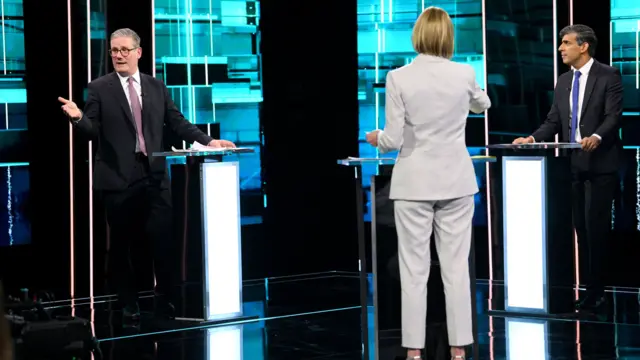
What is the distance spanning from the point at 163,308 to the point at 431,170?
8.60 feet

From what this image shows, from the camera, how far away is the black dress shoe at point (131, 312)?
5.38m

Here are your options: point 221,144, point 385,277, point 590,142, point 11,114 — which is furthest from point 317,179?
point 385,277

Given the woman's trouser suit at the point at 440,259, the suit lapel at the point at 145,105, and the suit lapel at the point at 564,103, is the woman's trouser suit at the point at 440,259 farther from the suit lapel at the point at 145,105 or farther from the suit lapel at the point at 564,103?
the suit lapel at the point at 145,105

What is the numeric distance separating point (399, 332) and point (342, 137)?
11.1 feet

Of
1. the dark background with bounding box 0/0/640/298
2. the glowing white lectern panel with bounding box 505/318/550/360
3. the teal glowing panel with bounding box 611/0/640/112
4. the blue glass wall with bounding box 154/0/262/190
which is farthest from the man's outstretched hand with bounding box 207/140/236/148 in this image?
the teal glowing panel with bounding box 611/0/640/112

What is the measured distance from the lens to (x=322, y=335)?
4895mm

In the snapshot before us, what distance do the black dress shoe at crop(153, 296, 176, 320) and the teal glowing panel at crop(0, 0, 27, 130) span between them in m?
1.46

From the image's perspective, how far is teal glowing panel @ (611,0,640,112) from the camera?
6453mm

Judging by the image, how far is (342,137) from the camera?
723 centimetres

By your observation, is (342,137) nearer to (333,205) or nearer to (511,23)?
(333,205)

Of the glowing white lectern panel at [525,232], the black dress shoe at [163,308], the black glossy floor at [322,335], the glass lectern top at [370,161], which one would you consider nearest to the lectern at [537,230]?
the glowing white lectern panel at [525,232]

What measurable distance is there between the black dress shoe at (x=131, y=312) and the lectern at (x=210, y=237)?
12.6 inches

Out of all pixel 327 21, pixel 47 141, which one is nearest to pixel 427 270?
pixel 47 141

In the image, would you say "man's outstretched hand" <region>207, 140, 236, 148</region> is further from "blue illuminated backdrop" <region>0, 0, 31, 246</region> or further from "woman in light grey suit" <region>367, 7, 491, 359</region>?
"woman in light grey suit" <region>367, 7, 491, 359</region>
